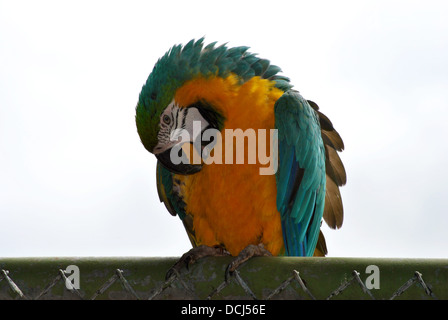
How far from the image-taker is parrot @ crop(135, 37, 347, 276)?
9.22 feet

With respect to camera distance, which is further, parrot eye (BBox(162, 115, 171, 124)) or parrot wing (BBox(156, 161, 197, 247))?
parrot wing (BBox(156, 161, 197, 247))

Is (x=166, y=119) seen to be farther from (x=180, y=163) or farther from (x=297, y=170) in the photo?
(x=297, y=170)

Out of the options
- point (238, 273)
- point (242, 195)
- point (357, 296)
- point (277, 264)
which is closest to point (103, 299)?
point (238, 273)

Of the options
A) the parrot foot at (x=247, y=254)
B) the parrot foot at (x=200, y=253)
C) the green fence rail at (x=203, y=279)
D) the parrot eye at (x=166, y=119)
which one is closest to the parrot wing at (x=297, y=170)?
the parrot foot at (x=247, y=254)

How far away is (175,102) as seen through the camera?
9.26ft

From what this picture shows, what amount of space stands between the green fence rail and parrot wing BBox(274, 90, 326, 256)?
113 cm

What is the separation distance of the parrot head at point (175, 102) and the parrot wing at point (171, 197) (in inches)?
10.9

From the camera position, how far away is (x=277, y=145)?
2.91 m

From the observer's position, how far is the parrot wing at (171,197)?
10.4ft

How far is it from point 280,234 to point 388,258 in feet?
4.42

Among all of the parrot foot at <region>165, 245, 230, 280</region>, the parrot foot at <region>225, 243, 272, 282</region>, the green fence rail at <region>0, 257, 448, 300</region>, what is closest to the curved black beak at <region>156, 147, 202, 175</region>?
the parrot foot at <region>165, 245, 230, 280</region>

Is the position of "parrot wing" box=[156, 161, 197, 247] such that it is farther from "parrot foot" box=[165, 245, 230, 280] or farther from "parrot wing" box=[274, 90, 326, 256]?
"parrot wing" box=[274, 90, 326, 256]

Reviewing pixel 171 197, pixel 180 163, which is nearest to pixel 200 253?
pixel 180 163

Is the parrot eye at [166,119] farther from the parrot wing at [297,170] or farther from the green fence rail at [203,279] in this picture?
the green fence rail at [203,279]
